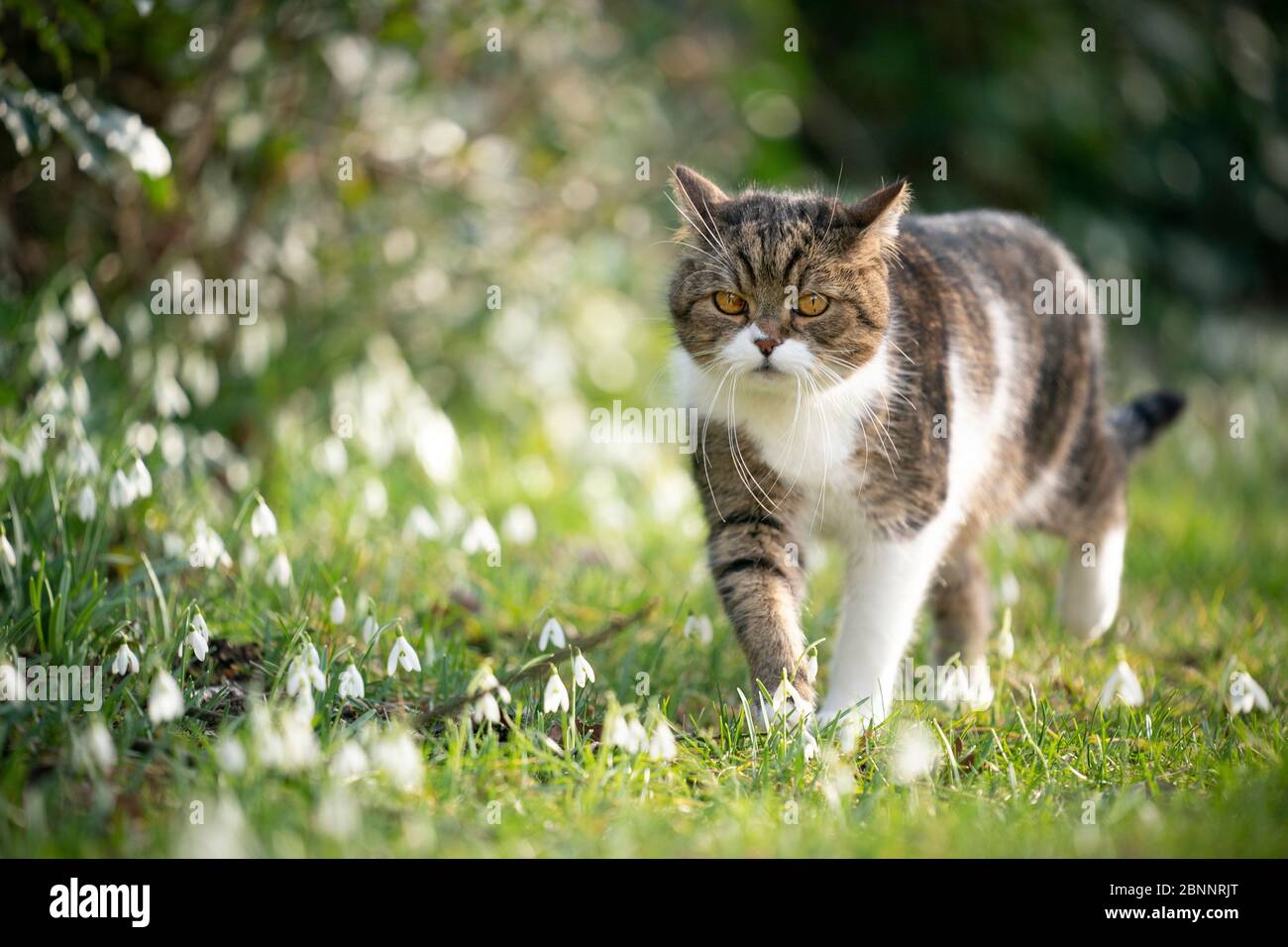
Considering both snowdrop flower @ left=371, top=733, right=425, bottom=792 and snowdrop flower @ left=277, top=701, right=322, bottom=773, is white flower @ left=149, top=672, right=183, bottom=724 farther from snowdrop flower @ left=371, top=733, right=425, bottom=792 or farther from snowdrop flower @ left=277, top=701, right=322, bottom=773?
snowdrop flower @ left=371, top=733, right=425, bottom=792

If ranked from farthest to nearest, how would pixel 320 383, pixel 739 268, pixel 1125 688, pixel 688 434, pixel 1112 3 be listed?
1. pixel 1112 3
2. pixel 320 383
3. pixel 688 434
4. pixel 739 268
5. pixel 1125 688

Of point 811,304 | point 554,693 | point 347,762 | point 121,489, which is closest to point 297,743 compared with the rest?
point 347,762

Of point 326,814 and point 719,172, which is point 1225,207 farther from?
point 326,814

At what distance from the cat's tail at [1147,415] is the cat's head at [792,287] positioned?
5.51 ft

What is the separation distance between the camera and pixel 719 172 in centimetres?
645

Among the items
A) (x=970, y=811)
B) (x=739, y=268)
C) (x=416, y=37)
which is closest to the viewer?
(x=970, y=811)

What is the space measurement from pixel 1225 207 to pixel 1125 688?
6.38 metres

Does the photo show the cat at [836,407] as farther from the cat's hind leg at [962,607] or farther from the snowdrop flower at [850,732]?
the cat's hind leg at [962,607]

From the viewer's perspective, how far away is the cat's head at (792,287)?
9.90ft

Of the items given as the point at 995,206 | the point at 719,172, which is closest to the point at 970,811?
the point at 719,172

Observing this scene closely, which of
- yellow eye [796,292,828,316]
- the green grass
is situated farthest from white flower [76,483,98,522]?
yellow eye [796,292,828,316]

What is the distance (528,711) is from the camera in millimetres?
2963

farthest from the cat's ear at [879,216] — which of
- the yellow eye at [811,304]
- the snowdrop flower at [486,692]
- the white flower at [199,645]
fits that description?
the white flower at [199,645]

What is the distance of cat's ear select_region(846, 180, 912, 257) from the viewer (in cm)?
304
